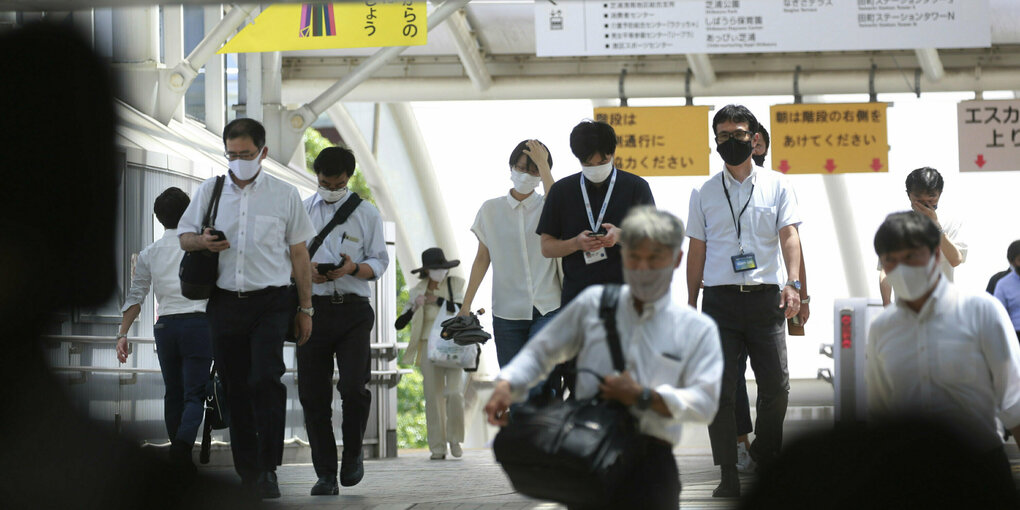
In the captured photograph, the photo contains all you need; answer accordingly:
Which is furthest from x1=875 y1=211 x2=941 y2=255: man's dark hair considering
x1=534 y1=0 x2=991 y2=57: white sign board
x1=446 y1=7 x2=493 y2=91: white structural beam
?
x1=446 y1=7 x2=493 y2=91: white structural beam

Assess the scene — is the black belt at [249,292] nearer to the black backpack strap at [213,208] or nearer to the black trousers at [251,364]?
the black trousers at [251,364]

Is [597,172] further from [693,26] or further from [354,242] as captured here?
[693,26]

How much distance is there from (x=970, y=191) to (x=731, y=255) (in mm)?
22593

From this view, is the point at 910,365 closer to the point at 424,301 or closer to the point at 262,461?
the point at 262,461

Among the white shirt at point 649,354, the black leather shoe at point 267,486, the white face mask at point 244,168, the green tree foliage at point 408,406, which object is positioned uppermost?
the white face mask at point 244,168

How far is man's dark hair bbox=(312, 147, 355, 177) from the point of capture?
873cm

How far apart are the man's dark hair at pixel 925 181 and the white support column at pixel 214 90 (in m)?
10.9

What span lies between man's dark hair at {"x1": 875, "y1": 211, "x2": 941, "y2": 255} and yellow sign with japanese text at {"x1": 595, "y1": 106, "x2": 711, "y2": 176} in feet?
Answer: 46.8

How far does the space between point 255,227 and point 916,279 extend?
3782 mm

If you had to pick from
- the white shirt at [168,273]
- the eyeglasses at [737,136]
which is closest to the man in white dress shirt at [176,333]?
the white shirt at [168,273]

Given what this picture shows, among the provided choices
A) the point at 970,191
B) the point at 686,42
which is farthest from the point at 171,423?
the point at 970,191

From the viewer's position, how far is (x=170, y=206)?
31.1ft

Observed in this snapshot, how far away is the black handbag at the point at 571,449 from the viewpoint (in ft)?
14.5

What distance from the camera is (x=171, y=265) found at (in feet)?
31.5
